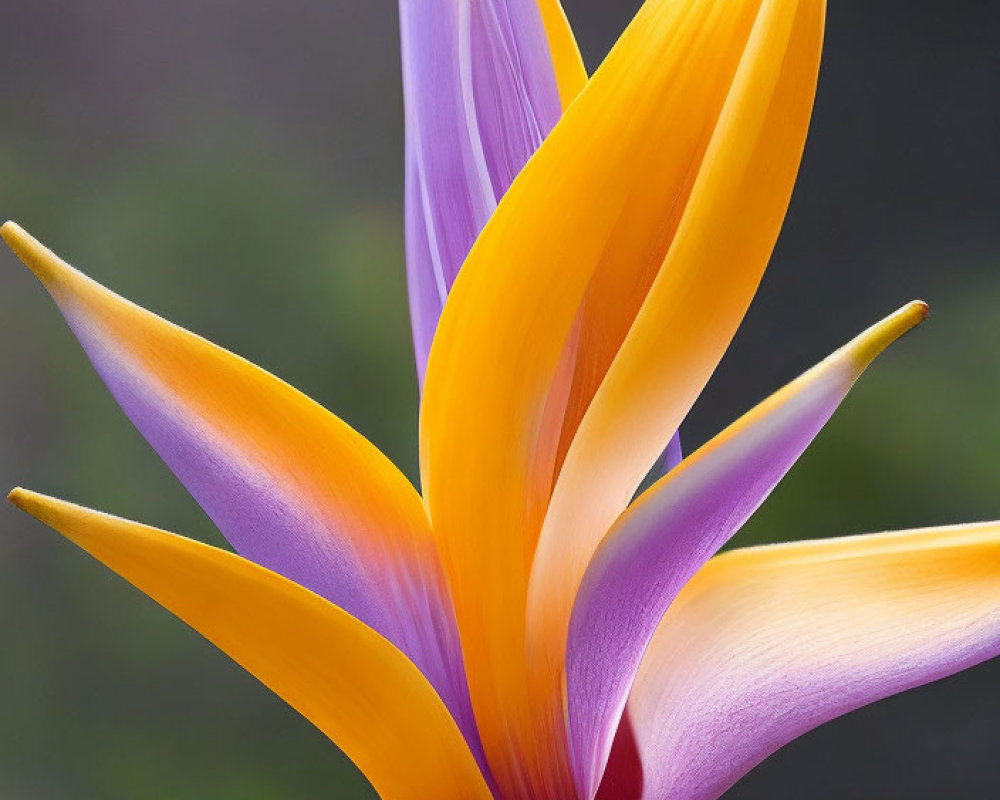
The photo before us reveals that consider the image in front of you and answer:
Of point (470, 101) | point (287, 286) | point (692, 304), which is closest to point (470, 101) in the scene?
point (470, 101)

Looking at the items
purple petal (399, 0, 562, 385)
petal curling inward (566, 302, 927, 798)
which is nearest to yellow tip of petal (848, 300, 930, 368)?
petal curling inward (566, 302, 927, 798)

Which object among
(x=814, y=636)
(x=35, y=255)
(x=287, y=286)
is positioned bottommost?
(x=814, y=636)

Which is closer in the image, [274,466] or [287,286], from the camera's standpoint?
[274,466]

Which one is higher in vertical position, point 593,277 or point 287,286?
point 287,286

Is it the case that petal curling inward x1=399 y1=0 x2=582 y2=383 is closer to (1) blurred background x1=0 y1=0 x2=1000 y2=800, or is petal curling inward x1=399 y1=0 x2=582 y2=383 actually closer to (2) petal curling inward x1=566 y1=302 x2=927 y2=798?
(2) petal curling inward x1=566 y1=302 x2=927 y2=798

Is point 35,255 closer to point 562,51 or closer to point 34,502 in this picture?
point 34,502

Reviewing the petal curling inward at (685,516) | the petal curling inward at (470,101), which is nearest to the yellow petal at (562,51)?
the petal curling inward at (470,101)

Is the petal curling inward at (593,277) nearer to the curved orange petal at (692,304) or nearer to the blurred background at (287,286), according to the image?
the curved orange petal at (692,304)
